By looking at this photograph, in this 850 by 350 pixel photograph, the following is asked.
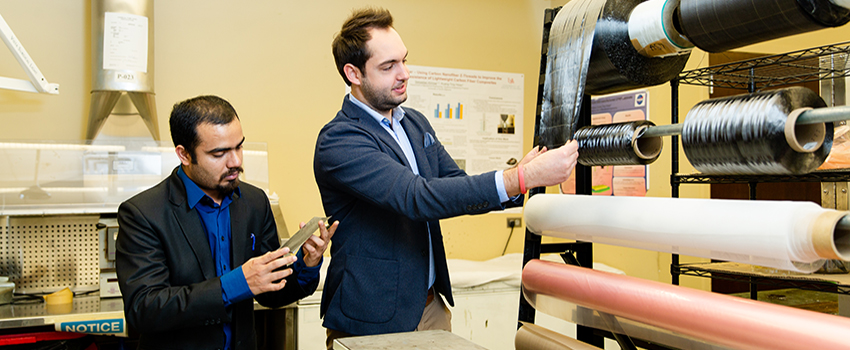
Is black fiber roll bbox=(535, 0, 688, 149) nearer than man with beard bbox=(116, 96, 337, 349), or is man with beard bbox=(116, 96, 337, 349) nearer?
black fiber roll bbox=(535, 0, 688, 149)

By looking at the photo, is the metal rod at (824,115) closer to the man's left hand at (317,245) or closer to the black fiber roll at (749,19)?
the black fiber roll at (749,19)

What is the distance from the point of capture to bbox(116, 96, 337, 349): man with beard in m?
1.37

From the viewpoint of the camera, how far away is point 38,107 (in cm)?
276

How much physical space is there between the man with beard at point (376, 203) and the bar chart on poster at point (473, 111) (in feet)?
6.32

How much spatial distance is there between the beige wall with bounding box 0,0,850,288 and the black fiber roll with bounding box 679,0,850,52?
2.19 meters

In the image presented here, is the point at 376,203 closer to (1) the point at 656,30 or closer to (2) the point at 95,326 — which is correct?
(1) the point at 656,30

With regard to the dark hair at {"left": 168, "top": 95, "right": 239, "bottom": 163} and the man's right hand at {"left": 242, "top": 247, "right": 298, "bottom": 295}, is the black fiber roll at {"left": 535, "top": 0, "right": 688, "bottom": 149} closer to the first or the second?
the man's right hand at {"left": 242, "top": 247, "right": 298, "bottom": 295}

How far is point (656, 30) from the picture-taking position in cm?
105

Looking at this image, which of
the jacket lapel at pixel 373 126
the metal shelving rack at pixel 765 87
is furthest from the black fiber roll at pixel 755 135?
the jacket lapel at pixel 373 126

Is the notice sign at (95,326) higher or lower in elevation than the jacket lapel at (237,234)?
lower

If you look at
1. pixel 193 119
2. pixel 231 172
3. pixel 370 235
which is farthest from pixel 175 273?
pixel 370 235

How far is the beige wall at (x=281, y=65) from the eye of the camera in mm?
2783

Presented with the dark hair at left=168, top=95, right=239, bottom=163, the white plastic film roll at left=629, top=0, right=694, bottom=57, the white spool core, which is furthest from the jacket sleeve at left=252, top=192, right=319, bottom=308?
the white spool core

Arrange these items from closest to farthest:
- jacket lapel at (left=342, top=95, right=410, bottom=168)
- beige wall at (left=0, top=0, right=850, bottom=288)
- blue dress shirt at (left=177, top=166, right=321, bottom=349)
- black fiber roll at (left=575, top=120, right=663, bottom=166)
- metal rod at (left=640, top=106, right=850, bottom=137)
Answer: metal rod at (left=640, top=106, right=850, bottom=137), black fiber roll at (left=575, top=120, right=663, bottom=166), jacket lapel at (left=342, top=95, right=410, bottom=168), blue dress shirt at (left=177, top=166, right=321, bottom=349), beige wall at (left=0, top=0, right=850, bottom=288)
